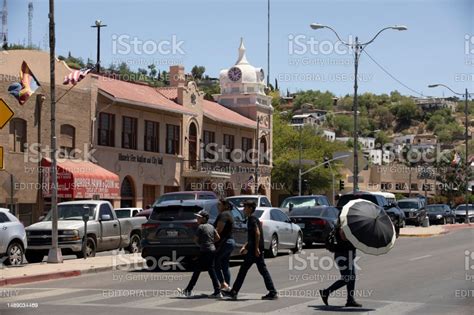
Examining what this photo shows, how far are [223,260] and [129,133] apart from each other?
115ft

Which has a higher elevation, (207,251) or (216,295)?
(207,251)

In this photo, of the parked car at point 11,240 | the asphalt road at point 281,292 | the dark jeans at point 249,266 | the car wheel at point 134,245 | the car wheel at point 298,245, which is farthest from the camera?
the car wheel at point 134,245

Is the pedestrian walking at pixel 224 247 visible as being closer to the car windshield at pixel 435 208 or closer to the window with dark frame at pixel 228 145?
the window with dark frame at pixel 228 145

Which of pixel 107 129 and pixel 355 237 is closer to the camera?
pixel 355 237

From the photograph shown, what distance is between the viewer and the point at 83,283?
1925 cm

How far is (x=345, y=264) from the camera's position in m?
14.2

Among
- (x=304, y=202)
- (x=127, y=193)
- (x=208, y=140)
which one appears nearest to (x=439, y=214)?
(x=208, y=140)

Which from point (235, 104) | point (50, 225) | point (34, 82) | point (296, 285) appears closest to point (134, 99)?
point (34, 82)

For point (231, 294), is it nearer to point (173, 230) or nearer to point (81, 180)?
point (173, 230)

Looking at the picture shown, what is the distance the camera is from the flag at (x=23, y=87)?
40.0m

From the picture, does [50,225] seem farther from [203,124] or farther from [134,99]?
[203,124]

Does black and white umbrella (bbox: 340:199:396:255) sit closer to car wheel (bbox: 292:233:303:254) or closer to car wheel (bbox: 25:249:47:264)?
car wheel (bbox: 292:233:303:254)

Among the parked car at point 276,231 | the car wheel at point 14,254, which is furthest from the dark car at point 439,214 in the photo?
the car wheel at point 14,254

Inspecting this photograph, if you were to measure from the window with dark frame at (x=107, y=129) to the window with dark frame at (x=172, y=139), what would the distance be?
6400 mm
